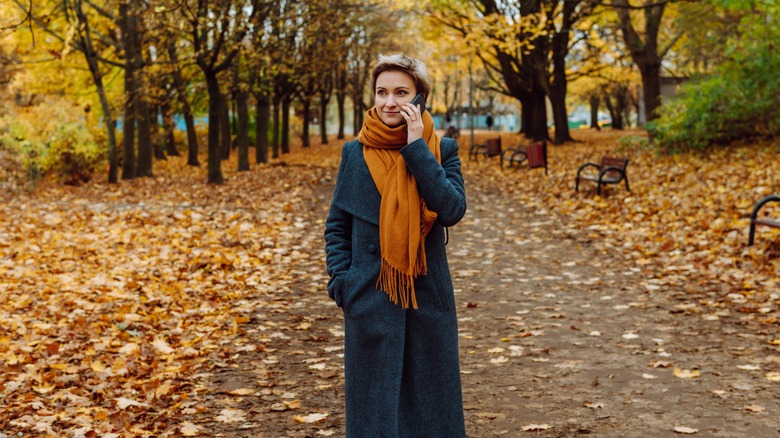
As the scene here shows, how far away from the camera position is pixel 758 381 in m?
5.16

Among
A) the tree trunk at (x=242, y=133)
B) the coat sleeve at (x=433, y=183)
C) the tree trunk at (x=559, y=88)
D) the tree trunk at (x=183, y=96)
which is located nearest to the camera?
the coat sleeve at (x=433, y=183)

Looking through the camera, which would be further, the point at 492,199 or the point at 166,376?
the point at 492,199

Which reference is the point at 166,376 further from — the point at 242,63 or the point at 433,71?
the point at 433,71

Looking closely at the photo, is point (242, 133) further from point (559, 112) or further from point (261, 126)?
point (559, 112)

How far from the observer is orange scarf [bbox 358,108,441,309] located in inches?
113

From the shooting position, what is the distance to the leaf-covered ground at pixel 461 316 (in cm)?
481

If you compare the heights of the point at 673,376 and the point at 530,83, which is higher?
the point at 530,83

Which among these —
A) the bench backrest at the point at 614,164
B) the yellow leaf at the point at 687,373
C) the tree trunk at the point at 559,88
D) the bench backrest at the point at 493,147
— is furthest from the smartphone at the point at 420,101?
the tree trunk at the point at 559,88

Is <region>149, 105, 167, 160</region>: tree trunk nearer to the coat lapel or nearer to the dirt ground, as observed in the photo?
the dirt ground

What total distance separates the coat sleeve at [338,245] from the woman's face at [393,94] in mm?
286

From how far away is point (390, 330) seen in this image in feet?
9.75

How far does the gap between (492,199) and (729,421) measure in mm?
11643

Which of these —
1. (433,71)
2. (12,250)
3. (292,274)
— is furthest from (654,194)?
(433,71)

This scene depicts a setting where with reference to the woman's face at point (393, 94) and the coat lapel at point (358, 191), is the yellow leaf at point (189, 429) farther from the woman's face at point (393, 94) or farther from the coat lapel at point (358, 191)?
the woman's face at point (393, 94)
